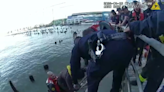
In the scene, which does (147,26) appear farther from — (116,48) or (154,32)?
(116,48)

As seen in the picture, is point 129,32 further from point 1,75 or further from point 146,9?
point 1,75

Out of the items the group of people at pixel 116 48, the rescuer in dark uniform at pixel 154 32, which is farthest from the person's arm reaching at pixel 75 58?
the rescuer in dark uniform at pixel 154 32

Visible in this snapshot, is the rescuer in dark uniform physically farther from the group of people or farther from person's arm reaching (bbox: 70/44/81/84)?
person's arm reaching (bbox: 70/44/81/84)

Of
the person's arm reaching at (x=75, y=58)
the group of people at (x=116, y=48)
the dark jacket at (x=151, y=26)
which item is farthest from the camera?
the person's arm reaching at (x=75, y=58)

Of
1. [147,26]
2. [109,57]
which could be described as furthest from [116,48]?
[147,26]

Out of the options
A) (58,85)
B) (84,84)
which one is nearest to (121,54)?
(84,84)

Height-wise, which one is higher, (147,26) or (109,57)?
(147,26)

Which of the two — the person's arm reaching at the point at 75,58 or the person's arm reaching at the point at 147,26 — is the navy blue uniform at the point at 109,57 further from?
the person's arm reaching at the point at 147,26

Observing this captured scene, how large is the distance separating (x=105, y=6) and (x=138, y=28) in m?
42.9

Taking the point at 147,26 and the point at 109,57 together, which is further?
the point at 109,57

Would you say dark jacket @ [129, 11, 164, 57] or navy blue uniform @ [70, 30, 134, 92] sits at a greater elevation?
dark jacket @ [129, 11, 164, 57]

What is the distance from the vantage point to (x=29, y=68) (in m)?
20.2

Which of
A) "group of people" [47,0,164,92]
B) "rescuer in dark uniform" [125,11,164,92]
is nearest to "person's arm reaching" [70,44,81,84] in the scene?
"group of people" [47,0,164,92]

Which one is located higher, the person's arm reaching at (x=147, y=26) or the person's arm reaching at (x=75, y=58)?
the person's arm reaching at (x=147, y=26)
